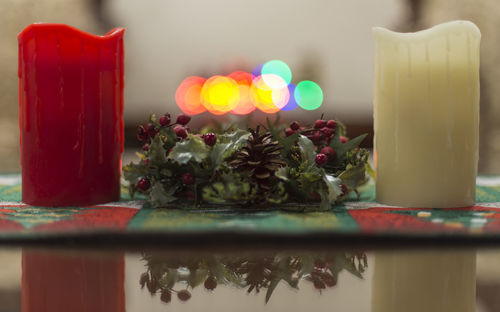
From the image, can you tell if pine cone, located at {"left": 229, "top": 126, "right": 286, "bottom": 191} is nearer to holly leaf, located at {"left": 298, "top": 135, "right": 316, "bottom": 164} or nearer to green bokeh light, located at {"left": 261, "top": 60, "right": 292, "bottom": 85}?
holly leaf, located at {"left": 298, "top": 135, "right": 316, "bottom": 164}

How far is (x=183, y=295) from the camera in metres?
0.32

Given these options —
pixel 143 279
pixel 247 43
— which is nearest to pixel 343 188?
pixel 143 279

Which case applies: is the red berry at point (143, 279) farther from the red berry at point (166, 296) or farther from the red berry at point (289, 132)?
the red berry at point (289, 132)

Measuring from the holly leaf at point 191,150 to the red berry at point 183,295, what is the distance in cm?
26

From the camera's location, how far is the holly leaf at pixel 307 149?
2.01 feet

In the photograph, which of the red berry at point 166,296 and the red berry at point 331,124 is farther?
the red berry at point 331,124

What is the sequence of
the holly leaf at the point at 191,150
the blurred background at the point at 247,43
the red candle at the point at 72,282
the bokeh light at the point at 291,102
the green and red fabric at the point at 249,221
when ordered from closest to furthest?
the red candle at the point at 72,282
the green and red fabric at the point at 249,221
the holly leaf at the point at 191,150
the bokeh light at the point at 291,102
the blurred background at the point at 247,43

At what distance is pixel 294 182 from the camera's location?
2.01 ft

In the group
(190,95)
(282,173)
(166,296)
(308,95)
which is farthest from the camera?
(190,95)

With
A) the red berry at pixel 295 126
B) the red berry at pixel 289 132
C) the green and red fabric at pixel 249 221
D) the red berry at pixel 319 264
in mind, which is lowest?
the red berry at pixel 319 264

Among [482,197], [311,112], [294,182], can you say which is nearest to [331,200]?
[294,182]

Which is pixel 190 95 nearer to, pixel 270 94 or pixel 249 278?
pixel 270 94

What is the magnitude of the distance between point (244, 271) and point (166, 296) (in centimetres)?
7

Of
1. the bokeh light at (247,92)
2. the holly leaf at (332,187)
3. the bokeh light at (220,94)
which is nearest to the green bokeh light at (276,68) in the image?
the bokeh light at (247,92)
